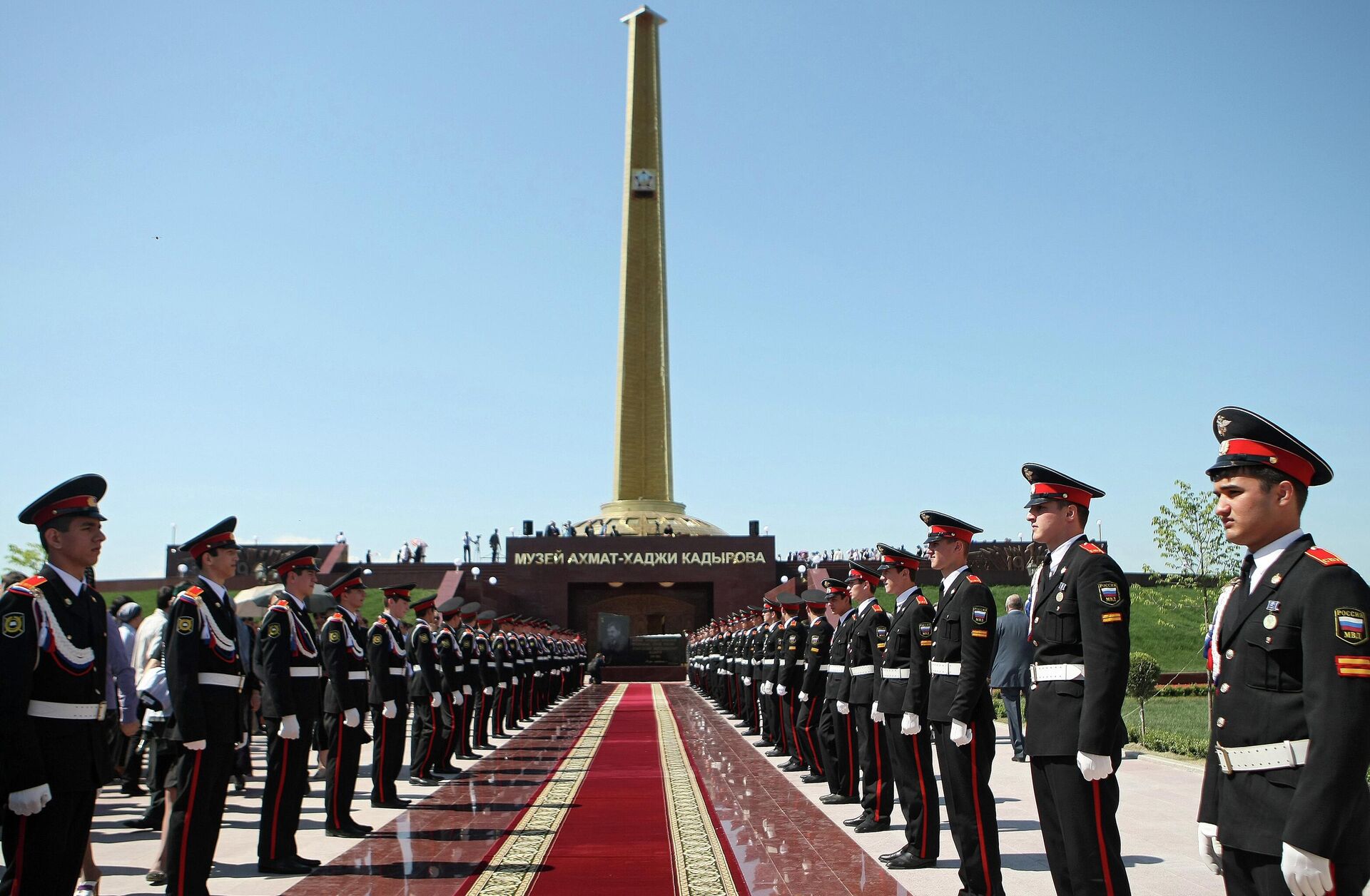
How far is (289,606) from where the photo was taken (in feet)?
23.4

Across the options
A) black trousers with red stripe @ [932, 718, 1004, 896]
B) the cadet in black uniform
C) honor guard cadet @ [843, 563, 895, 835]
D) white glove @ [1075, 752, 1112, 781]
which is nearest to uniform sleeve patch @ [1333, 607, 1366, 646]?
white glove @ [1075, 752, 1112, 781]

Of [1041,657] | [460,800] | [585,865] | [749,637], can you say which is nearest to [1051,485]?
[1041,657]

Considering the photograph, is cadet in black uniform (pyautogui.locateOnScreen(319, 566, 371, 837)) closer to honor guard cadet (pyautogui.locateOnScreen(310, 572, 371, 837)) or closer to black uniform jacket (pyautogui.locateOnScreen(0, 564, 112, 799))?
honor guard cadet (pyautogui.locateOnScreen(310, 572, 371, 837))

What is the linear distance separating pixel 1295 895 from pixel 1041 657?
6.11 ft

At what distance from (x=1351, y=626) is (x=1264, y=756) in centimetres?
42

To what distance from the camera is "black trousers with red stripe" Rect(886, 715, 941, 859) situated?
259 inches

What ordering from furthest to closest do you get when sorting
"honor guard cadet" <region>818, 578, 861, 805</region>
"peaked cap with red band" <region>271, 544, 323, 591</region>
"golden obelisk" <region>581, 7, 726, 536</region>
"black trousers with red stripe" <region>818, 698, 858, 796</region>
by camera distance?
"golden obelisk" <region>581, 7, 726, 536</region> < "black trousers with red stripe" <region>818, 698, 858, 796</region> < "honor guard cadet" <region>818, 578, 861, 805</region> < "peaked cap with red band" <region>271, 544, 323, 591</region>

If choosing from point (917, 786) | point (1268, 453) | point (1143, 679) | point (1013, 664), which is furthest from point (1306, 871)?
point (1143, 679)

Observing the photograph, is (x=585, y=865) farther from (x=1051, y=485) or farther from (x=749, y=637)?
(x=749, y=637)

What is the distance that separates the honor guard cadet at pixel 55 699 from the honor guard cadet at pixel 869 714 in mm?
4744

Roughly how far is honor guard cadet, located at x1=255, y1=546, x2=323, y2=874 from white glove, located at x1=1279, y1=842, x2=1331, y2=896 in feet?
18.1

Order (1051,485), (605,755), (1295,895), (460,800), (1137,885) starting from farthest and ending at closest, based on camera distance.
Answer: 1. (605,755)
2. (460,800)
3. (1137,885)
4. (1051,485)
5. (1295,895)

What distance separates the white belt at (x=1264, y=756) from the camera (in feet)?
9.54

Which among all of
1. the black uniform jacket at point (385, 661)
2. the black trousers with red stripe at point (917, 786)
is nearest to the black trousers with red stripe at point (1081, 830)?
the black trousers with red stripe at point (917, 786)
